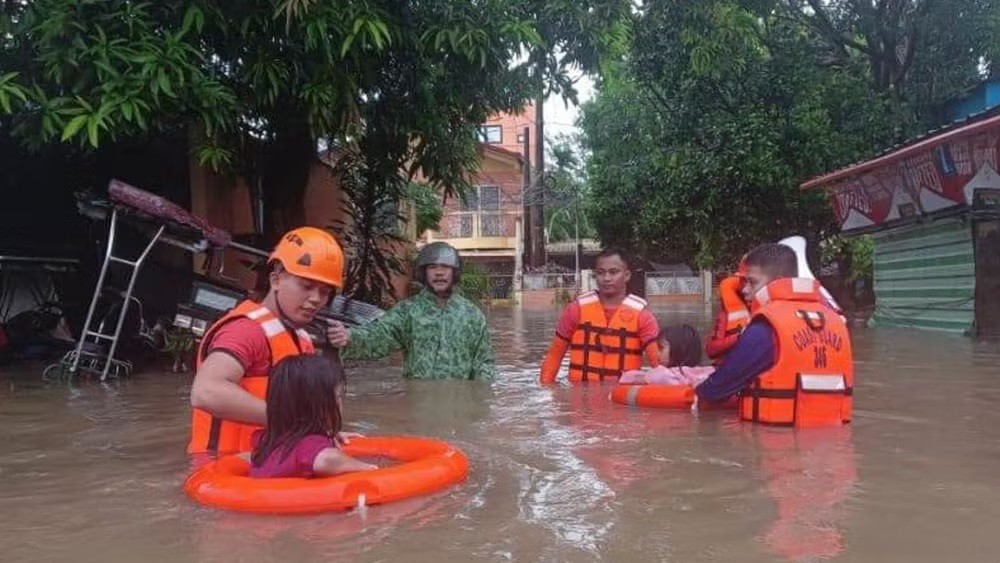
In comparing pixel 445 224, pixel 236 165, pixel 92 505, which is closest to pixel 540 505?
pixel 92 505

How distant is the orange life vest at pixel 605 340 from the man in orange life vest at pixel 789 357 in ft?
5.11

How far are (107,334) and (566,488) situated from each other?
644 centimetres

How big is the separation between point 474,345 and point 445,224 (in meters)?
32.5

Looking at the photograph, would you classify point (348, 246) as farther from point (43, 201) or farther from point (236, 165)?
point (43, 201)

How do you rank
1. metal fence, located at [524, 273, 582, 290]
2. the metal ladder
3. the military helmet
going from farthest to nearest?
metal fence, located at [524, 273, 582, 290] → the metal ladder → the military helmet

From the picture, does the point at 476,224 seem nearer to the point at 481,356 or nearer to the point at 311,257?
the point at 481,356

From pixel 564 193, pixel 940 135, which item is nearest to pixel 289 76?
pixel 940 135

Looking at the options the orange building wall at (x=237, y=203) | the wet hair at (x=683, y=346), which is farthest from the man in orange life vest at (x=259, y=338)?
the orange building wall at (x=237, y=203)

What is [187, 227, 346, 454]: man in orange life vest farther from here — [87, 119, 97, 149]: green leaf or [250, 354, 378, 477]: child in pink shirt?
[87, 119, 97, 149]: green leaf

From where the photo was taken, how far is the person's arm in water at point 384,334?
658 centimetres

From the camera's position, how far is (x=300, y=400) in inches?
142

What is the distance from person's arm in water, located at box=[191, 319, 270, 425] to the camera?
3695 mm

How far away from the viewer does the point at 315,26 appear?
7273 millimetres

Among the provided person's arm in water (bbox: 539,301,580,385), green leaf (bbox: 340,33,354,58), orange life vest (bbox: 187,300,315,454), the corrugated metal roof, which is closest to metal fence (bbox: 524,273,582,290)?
the corrugated metal roof
